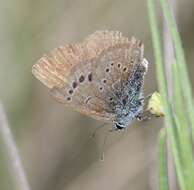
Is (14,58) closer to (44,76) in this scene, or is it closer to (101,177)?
(101,177)

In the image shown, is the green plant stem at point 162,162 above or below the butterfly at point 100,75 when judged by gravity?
below

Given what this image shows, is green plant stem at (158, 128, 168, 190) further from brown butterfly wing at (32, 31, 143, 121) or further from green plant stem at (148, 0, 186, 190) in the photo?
brown butterfly wing at (32, 31, 143, 121)

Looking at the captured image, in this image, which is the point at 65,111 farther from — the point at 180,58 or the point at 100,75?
the point at 180,58

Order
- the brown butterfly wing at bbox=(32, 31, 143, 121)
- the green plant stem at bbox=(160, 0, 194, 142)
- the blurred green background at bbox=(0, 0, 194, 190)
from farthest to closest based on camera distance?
the blurred green background at bbox=(0, 0, 194, 190) < the brown butterfly wing at bbox=(32, 31, 143, 121) < the green plant stem at bbox=(160, 0, 194, 142)

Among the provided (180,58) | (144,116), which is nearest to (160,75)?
(180,58)

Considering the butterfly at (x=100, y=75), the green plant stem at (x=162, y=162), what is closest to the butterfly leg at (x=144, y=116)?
the butterfly at (x=100, y=75)

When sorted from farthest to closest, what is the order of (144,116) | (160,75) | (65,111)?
(65,111) → (144,116) → (160,75)

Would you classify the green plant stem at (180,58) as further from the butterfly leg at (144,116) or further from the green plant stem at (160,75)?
the butterfly leg at (144,116)

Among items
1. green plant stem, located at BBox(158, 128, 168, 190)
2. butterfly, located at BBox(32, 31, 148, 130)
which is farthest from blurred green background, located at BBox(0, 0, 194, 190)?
green plant stem, located at BBox(158, 128, 168, 190)
